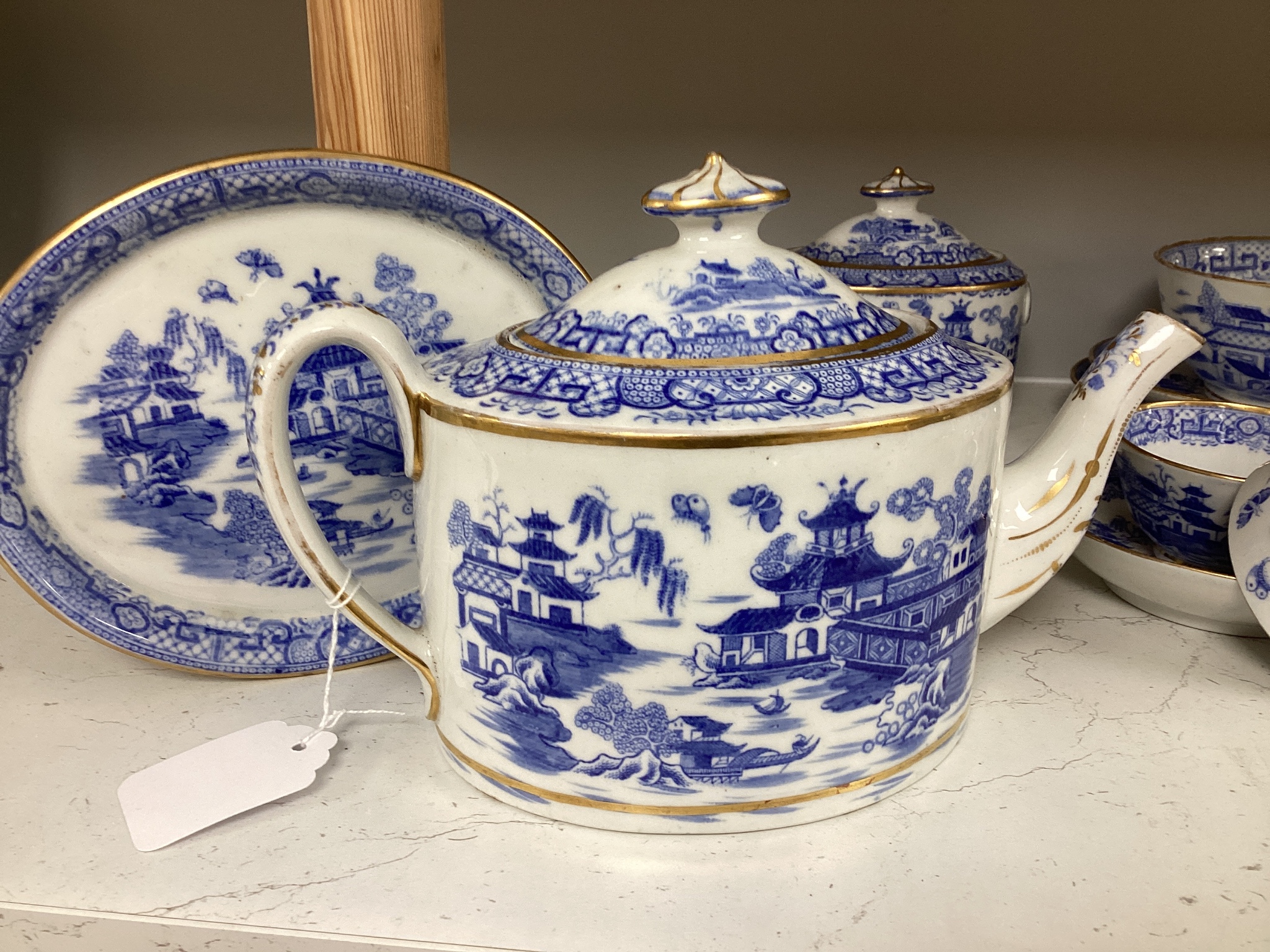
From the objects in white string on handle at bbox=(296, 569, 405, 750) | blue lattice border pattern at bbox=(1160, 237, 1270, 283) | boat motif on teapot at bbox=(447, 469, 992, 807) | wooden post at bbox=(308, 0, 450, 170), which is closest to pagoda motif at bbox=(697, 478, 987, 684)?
boat motif on teapot at bbox=(447, 469, 992, 807)

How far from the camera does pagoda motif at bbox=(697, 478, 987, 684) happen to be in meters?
0.52

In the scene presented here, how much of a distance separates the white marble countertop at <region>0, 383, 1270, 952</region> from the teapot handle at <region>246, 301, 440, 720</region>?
0.42 ft

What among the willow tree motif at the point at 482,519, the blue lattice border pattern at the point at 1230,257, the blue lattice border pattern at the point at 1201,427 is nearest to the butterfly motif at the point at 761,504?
the willow tree motif at the point at 482,519

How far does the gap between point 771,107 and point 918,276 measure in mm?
315

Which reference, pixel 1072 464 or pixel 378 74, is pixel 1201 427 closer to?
pixel 1072 464

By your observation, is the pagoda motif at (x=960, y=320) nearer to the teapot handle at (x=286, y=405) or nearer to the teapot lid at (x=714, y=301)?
the teapot lid at (x=714, y=301)

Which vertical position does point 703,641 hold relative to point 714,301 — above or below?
below

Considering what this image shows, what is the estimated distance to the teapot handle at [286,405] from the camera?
22.3 inches

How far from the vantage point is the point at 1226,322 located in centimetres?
93

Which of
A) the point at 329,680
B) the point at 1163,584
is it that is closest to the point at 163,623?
the point at 329,680

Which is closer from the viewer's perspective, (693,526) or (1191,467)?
(693,526)

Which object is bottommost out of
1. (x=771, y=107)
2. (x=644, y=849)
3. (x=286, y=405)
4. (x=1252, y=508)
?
(x=644, y=849)

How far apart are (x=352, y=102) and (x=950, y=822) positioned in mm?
584

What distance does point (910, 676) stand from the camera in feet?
1.89
